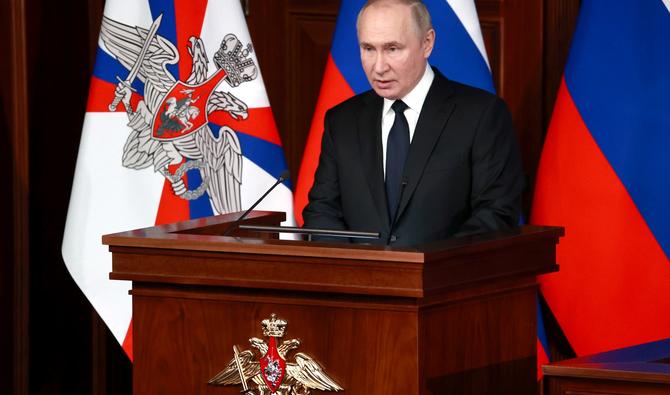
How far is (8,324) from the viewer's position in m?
3.85

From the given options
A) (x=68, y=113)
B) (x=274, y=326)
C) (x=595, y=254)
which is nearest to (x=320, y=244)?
(x=274, y=326)

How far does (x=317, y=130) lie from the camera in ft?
12.2

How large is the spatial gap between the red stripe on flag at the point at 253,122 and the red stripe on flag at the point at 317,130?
0.45 feet

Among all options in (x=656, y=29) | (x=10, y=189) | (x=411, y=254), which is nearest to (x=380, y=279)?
(x=411, y=254)

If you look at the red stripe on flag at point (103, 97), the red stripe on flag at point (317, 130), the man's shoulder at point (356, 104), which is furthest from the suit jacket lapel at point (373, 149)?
the red stripe on flag at point (103, 97)

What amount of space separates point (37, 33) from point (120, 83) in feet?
1.33

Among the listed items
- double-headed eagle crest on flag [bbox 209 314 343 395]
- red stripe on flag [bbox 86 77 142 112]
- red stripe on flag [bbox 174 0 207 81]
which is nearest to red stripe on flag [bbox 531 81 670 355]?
red stripe on flag [bbox 174 0 207 81]

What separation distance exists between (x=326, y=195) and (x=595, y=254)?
1.09 meters

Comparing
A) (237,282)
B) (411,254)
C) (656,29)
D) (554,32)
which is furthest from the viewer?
(554,32)

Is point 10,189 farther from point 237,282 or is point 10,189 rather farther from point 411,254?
point 411,254

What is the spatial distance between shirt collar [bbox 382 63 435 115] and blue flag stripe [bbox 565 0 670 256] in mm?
948

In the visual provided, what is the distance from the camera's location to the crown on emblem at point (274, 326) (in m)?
2.25

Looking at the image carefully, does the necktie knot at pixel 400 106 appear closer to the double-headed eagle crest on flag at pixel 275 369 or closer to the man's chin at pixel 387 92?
the man's chin at pixel 387 92

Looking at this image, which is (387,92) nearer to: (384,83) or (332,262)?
(384,83)
